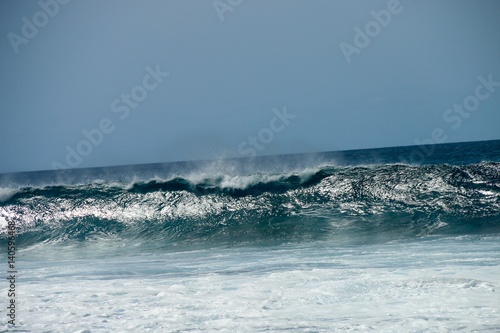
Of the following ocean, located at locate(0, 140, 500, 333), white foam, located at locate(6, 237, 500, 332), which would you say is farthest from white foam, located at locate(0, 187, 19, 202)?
white foam, located at locate(6, 237, 500, 332)

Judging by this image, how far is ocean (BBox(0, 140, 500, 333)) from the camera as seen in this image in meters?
4.34

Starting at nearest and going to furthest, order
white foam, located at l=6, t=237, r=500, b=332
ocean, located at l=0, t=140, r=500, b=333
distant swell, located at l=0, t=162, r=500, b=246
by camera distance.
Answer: white foam, located at l=6, t=237, r=500, b=332, ocean, located at l=0, t=140, r=500, b=333, distant swell, located at l=0, t=162, r=500, b=246

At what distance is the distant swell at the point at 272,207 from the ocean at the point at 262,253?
6cm

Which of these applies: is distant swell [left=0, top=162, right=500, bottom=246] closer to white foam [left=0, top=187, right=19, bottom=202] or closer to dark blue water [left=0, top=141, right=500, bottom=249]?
dark blue water [left=0, top=141, right=500, bottom=249]

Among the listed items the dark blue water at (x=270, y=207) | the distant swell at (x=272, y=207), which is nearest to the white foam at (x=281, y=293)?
the dark blue water at (x=270, y=207)

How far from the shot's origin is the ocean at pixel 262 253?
4.34 m

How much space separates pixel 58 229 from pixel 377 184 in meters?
9.26

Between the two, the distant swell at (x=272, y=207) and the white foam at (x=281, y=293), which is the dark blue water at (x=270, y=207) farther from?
the white foam at (x=281, y=293)

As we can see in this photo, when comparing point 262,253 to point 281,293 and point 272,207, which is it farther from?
point 272,207

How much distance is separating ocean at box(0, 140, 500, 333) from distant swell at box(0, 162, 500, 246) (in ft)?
0.19

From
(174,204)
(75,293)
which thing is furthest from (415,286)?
(174,204)

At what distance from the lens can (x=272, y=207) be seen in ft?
45.0

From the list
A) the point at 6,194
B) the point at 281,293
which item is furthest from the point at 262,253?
the point at 6,194

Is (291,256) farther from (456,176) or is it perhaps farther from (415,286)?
(456,176)
